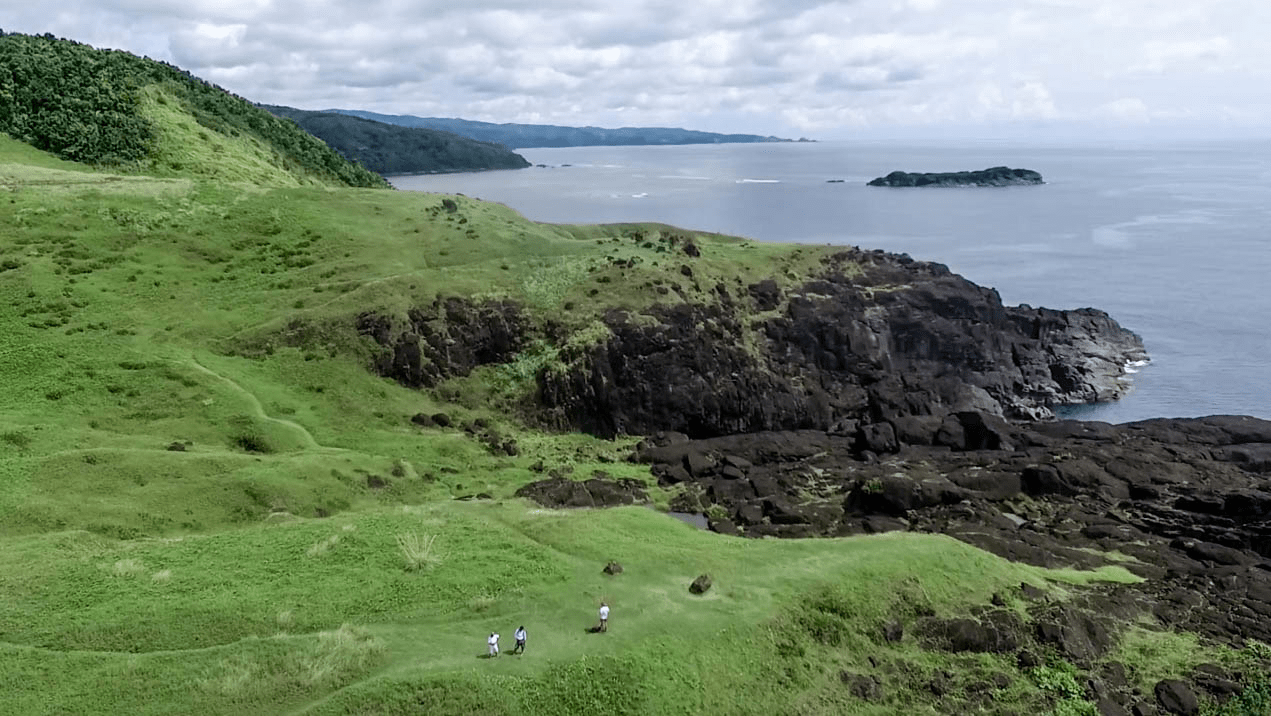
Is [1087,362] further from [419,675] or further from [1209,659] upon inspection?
[419,675]

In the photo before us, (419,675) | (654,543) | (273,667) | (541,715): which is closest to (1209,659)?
(654,543)

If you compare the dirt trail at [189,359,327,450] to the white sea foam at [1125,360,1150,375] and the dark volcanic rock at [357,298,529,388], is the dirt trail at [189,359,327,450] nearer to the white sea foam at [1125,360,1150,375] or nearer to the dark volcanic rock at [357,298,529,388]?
the dark volcanic rock at [357,298,529,388]

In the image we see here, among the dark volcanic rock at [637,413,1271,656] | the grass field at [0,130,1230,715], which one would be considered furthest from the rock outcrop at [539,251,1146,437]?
the grass field at [0,130,1230,715]

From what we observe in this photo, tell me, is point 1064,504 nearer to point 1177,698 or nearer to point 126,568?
point 1177,698

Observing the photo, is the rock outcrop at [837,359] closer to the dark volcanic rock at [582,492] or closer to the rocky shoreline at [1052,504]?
the rocky shoreline at [1052,504]

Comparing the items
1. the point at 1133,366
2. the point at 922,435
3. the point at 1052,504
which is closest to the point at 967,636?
the point at 1052,504

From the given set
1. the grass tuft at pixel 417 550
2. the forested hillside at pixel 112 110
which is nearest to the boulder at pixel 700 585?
the grass tuft at pixel 417 550

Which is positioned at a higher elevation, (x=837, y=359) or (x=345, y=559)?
(x=345, y=559)
